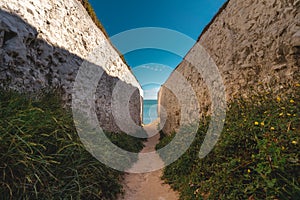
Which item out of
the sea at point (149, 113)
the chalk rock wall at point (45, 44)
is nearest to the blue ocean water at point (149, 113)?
the sea at point (149, 113)

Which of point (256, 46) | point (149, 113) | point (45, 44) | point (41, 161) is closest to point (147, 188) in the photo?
point (41, 161)

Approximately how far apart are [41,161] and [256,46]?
354 centimetres

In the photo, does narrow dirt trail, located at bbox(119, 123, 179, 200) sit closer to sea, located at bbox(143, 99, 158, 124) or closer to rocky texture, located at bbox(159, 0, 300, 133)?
rocky texture, located at bbox(159, 0, 300, 133)

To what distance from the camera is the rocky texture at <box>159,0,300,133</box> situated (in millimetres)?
2205

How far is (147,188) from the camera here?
9.75ft

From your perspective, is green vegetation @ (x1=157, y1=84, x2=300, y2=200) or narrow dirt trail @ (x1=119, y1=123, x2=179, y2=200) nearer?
green vegetation @ (x1=157, y1=84, x2=300, y2=200)

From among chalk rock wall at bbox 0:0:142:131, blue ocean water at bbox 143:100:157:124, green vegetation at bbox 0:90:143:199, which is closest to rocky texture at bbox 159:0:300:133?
green vegetation at bbox 0:90:143:199

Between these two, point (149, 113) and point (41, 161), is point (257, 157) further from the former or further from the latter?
point (149, 113)

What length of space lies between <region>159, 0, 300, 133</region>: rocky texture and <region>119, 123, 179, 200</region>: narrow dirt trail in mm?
2016

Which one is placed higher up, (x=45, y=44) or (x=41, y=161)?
(x=45, y=44)

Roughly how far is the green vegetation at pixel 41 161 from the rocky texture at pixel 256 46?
108 inches

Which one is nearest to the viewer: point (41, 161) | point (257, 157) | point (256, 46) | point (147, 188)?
point (257, 157)

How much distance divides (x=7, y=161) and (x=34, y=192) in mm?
402

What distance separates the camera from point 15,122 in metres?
1.79
